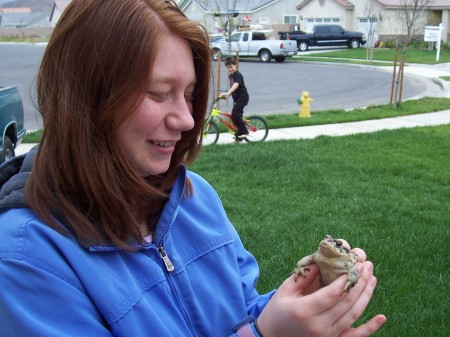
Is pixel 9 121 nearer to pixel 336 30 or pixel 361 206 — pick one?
pixel 361 206

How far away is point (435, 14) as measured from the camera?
147 ft

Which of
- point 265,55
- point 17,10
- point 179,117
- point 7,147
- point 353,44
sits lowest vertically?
point 7,147

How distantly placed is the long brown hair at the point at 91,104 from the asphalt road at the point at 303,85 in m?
10.7

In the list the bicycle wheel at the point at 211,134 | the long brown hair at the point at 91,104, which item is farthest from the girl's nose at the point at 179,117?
the bicycle wheel at the point at 211,134

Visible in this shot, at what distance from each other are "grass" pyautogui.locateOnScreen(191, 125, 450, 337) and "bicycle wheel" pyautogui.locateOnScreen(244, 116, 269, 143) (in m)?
0.90

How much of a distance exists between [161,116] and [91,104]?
183 millimetres

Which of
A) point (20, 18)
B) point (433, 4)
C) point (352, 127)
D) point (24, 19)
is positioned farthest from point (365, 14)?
point (20, 18)

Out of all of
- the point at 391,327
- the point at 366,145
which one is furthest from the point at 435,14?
the point at 391,327

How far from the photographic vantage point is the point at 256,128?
1005cm

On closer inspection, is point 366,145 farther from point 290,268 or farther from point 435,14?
point 435,14

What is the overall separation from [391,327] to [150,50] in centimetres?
296

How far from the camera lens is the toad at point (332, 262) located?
4.73ft

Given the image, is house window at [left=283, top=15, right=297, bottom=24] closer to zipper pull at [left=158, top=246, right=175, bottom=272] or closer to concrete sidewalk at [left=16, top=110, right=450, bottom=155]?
concrete sidewalk at [left=16, top=110, right=450, bottom=155]

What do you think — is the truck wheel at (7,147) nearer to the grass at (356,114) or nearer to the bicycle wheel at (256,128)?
the bicycle wheel at (256,128)
